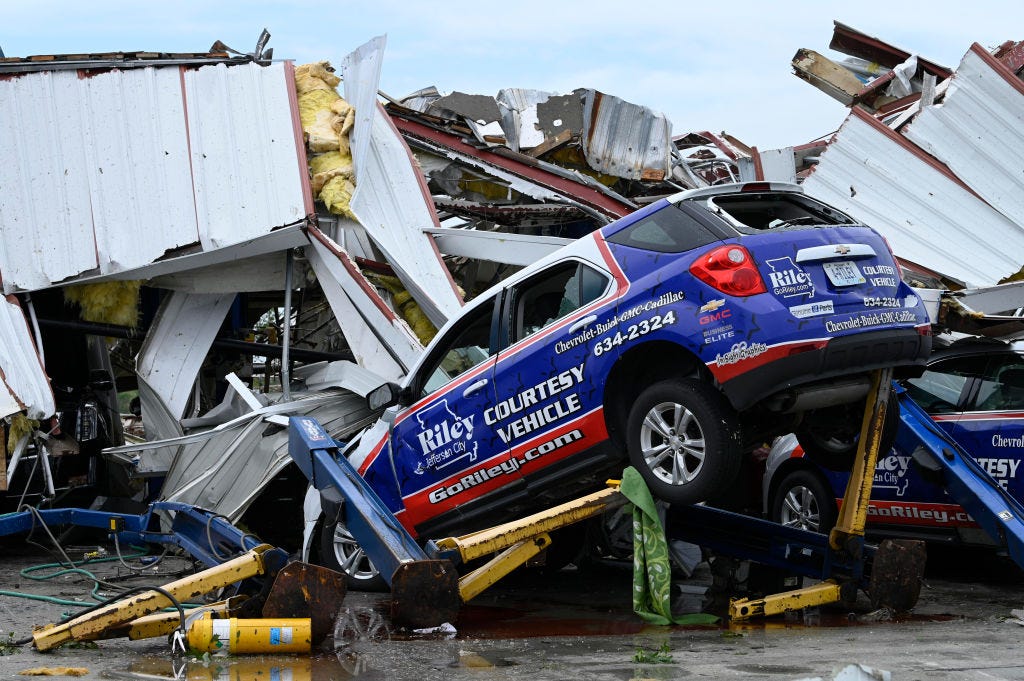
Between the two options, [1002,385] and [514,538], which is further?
[1002,385]

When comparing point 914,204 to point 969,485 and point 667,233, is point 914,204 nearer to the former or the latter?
point 969,485

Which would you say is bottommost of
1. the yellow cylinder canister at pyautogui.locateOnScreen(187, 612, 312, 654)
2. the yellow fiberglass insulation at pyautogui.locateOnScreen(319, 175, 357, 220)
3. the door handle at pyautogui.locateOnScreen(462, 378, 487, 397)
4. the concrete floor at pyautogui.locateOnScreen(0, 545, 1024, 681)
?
the concrete floor at pyautogui.locateOnScreen(0, 545, 1024, 681)

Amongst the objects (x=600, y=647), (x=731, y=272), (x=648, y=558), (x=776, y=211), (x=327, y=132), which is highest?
(x=327, y=132)

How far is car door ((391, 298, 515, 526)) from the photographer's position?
759cm

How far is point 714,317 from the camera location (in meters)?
6.32

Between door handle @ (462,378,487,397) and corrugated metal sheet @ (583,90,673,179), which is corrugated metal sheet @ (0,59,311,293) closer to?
door handle @ (462,378,487,397)

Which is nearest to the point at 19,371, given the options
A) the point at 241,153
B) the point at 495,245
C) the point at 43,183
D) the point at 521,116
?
the point at 43,183

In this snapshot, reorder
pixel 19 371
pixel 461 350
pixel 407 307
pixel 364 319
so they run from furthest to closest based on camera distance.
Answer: pixel 407 307, pixel 364 319, pixel 19 371, pixel 461 350

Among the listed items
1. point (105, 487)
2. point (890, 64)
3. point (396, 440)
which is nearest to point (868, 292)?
point (396, 440)

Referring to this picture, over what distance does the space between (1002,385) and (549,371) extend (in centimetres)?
344

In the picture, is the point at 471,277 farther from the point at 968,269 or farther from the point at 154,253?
the point at 968,269

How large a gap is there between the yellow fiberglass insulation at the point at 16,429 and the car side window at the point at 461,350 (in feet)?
12.8

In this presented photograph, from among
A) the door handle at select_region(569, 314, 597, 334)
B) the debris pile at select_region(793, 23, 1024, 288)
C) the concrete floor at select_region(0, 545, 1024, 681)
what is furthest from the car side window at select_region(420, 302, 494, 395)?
the debris pile at select_region(793, 23, 1024, 288)

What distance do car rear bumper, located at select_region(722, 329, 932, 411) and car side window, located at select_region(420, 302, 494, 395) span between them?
199cm
